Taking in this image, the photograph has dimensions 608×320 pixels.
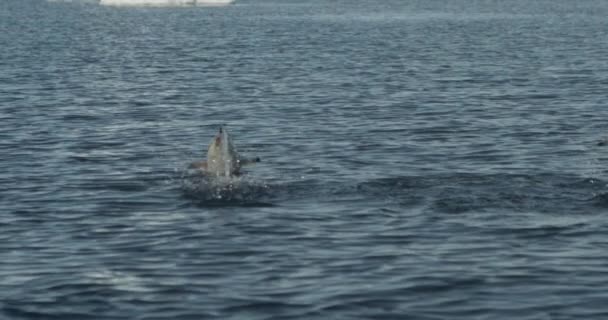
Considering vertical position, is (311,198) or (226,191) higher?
(226,191)

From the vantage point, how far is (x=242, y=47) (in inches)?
3812

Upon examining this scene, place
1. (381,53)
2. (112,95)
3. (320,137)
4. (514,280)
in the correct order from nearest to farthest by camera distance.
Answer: (514,280) < (320,137) < (112,95) < (381,53)

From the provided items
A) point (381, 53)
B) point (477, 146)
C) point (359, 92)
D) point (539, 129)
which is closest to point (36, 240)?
point (477, 146)

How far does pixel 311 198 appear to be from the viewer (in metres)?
28.7

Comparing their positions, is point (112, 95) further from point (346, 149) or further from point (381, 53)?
point (381, 53)

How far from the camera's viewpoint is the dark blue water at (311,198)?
20625 millimetres

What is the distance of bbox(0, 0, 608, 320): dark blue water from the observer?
2062 centimetres

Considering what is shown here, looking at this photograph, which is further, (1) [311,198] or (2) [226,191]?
(2) [226,191]

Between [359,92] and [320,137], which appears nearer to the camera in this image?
[320,137]

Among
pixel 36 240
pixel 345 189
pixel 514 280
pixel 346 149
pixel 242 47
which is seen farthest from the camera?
pixel 242 47

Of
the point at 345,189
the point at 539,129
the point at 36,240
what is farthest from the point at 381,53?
the point at 36,240

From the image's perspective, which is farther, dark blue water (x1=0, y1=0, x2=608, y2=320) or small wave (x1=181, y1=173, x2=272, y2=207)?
small wave (x1=181, y1=173, x2=272, y2=207)

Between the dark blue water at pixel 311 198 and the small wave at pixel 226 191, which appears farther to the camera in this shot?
the small wave at pixel 226 191

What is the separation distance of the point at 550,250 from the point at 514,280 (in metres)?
2.30
